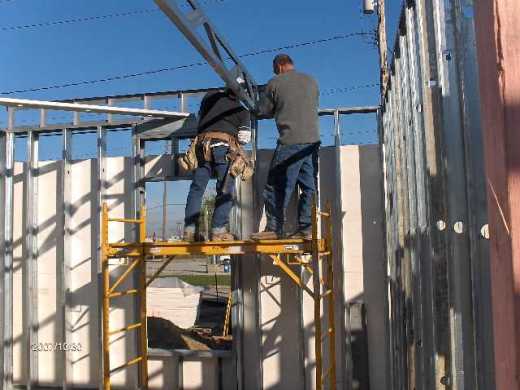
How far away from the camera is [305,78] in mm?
5578

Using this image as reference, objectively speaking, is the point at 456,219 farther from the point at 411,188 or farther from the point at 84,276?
the point at 84,276

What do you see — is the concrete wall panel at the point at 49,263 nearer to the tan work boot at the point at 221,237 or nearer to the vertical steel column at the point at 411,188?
the tan work boot at the point at 221,237

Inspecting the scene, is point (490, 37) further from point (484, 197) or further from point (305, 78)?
point (305, 78)

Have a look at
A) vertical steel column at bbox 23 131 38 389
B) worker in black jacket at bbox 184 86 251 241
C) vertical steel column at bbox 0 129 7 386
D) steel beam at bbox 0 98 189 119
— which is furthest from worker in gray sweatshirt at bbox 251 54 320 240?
vertical steel column at bbox 0 129 7 386

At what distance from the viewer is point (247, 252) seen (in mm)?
5395

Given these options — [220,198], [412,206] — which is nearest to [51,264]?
[220,198]

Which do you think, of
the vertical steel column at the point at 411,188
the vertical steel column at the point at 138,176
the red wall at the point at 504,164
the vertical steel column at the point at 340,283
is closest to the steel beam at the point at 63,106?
the vertical steel column at the point at 138,176

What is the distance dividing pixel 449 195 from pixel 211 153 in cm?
401

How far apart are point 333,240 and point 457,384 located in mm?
4371

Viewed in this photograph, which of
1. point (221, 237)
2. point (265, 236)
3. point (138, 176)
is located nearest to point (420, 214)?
point (265, 236)

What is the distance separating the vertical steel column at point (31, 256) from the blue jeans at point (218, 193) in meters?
2.54

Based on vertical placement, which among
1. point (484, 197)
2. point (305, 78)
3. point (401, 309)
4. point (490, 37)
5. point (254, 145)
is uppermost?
point (305, 78)

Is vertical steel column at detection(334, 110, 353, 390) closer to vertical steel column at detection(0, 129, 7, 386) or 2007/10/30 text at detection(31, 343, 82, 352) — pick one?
2007/10/30 text at detection(31, 343, 82, 352)

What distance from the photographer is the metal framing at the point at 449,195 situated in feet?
5.39
